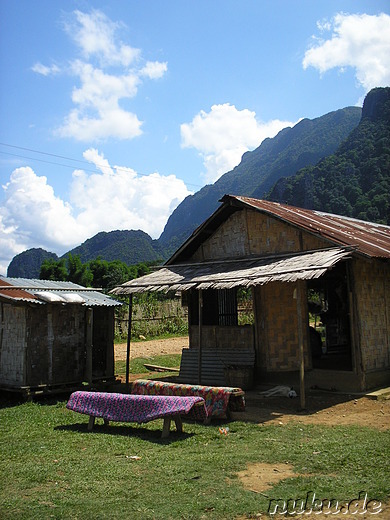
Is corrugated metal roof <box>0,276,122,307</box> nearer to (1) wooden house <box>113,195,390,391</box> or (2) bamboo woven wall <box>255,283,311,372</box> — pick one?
(1) wooden house <box>113,195,390,391</box>

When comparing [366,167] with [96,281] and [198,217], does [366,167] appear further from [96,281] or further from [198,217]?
[198,217]

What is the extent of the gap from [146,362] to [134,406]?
9602 millimetres

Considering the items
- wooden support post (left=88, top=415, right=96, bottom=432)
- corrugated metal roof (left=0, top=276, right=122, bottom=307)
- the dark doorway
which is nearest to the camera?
wooden support post (left=88, top=415, right=96, bottom=432)

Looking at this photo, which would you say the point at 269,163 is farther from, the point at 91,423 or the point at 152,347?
the point at 91,423

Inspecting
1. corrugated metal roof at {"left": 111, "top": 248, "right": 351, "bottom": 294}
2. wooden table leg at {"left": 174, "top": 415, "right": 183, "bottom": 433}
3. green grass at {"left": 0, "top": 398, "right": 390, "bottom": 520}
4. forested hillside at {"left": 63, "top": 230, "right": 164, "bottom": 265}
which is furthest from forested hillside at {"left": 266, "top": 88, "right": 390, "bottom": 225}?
green grass at {"left": 0, "top": 398, "right": 390, "bottom": 520}

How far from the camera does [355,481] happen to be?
482 cm

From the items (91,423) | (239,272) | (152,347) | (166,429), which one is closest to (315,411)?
(166,429)

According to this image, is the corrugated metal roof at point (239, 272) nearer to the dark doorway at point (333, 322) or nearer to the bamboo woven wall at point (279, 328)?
the bamboo woven wall at point (279, 328)

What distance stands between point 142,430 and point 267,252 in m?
5.72

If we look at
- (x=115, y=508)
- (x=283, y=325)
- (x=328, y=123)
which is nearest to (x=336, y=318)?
(x=283, y=325)

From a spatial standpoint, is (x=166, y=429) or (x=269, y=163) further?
(x=269, y=163)

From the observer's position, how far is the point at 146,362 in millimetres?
16797

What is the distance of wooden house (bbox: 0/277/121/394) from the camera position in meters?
10.4

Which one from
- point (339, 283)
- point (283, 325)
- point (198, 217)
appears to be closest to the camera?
point (283, 325)
